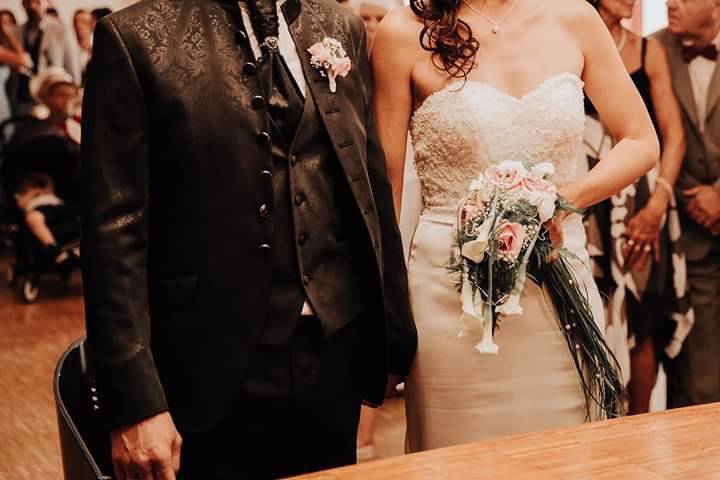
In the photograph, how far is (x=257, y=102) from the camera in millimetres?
2117

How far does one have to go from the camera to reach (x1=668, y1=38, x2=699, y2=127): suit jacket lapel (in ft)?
13.4

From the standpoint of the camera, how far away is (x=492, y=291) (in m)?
2.51

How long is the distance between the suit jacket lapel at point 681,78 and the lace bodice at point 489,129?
1469mm

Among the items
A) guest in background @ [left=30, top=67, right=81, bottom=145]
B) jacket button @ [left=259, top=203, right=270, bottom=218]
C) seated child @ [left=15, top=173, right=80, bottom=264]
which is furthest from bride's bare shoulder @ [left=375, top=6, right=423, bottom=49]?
guest in background @ [left=30, top=67, right=81, bottom=145]

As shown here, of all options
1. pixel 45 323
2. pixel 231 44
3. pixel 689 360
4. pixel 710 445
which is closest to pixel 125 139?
pixel 231 44

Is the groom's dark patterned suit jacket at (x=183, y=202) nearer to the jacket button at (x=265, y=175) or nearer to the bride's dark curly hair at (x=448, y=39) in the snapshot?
the jacket button at (x=265, y=175)

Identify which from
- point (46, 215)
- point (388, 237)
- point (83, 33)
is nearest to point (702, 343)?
point (388, 237)

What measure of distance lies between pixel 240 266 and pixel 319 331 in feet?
0.73

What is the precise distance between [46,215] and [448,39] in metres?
5.95

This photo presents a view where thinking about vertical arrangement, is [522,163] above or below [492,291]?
above

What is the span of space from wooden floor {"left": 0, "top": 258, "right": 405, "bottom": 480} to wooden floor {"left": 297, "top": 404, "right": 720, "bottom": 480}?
256cm

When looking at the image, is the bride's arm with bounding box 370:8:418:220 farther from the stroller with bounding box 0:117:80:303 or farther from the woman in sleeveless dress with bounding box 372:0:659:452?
the stroller with bounding box 0:117:80:303

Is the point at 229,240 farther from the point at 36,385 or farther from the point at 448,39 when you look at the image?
the point at 36,385

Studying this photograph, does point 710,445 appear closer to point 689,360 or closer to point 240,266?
point 240,266
